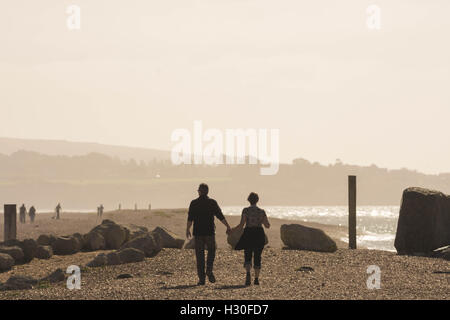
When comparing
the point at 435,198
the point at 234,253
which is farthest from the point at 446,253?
the point at 234,253

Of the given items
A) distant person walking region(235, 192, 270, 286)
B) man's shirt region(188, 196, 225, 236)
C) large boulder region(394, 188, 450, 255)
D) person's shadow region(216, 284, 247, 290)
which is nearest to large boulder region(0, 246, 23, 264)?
man's shirt region(188, 196, 225, 236)

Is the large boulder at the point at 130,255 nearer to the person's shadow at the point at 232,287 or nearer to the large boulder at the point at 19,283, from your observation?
the large boulder at the point at 19,283

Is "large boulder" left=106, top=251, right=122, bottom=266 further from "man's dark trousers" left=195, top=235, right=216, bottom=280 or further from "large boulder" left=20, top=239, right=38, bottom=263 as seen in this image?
"man's dark trousers" left=195, top=235, right=216, bottom=280

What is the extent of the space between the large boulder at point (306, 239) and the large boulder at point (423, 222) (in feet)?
9.30

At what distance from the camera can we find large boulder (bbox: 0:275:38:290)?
60.2 ft

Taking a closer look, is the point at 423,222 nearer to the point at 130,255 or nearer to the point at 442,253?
the point at 442,253

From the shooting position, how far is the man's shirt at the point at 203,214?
1688cm

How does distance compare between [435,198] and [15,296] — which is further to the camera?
[435,198]

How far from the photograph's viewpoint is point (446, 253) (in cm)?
2422

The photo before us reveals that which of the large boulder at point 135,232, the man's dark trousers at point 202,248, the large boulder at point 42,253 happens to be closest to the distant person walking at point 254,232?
the man's dark trousers at point 202,248

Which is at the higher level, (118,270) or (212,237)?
(212,237)

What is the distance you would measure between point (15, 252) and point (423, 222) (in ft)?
49.3
